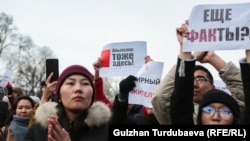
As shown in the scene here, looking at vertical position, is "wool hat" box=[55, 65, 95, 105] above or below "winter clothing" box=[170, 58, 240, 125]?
above

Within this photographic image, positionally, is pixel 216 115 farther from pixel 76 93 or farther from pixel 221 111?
pixel 76 93

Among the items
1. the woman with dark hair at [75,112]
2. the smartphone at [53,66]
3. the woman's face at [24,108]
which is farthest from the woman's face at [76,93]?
the woman's face at [24,108]

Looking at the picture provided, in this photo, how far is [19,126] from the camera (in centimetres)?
521

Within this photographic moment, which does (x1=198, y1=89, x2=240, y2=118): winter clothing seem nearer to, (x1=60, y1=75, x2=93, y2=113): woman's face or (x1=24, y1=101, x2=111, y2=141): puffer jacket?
(x1=24, y1=101, x2=111, y2=141): puffer jacket

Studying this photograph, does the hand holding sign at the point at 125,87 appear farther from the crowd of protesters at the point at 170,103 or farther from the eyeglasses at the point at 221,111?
the eyeglasses at the point at 221,111

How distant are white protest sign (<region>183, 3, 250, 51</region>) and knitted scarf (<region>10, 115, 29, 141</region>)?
8.13ft

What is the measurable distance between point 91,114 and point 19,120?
2.14 m

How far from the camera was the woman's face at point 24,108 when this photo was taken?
5.42m

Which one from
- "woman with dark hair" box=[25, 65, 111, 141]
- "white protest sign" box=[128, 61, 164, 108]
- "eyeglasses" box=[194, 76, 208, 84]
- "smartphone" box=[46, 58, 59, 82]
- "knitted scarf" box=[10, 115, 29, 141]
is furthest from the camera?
"knitted scarf" box=[10, 115, 29, 141]

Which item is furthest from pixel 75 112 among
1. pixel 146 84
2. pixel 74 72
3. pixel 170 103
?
pixel 146 84

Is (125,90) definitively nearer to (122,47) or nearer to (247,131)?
(122,47)

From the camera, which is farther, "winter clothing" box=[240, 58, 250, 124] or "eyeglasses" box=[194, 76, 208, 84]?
"eyeglasses" box=[194, 76, 208, 84]

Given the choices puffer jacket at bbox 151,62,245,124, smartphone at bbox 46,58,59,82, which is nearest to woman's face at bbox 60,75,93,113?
puffer jacket at bbox 151,62,245,124

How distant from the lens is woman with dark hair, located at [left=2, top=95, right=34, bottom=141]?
5.13 meters
